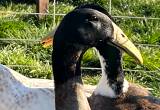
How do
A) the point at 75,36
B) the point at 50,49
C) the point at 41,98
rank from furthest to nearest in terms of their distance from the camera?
the point at 50,49
the point at 41,98
the point at 75,36

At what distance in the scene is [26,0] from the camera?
5.48 meters

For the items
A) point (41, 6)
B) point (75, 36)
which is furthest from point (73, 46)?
point (41, 6)

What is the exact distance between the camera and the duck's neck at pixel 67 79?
286cm

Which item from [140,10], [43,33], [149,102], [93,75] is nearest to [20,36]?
[43,33]

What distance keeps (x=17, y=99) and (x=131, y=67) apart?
1206 mm

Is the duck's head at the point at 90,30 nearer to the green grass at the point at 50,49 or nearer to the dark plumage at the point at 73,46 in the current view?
the dark plumage at the point at 73,46

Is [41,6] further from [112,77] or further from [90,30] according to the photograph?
[90,30]

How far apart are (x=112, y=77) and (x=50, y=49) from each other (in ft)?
4.19

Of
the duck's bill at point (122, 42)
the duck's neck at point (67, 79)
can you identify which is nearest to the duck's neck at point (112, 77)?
the duck's bill at point (122, 42)

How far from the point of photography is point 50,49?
4605mm

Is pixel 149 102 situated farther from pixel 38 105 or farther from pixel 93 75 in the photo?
pixel 93 75

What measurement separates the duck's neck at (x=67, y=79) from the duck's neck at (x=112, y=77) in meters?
0.48

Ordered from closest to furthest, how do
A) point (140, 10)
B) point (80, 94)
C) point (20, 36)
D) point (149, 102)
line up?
point (80, 94) < point (149, 102) < point (20, 36) < point (140, 10)

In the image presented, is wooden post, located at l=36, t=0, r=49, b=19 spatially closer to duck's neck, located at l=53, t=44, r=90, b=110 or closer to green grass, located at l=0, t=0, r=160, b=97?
green grass, located at l=0, t=0, r=160, b=97
